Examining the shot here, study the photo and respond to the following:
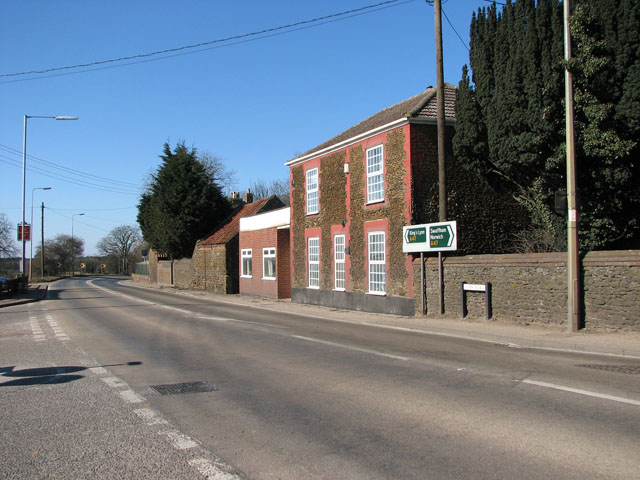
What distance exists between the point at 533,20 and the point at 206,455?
14453mm

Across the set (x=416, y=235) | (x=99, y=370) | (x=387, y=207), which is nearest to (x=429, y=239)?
(x=416, y=235)

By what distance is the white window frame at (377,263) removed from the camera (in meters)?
20.1

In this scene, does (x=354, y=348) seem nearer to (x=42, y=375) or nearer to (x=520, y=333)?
(x=520, y=333)

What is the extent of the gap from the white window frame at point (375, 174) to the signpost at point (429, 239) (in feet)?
8.75

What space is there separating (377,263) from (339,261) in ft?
9.66

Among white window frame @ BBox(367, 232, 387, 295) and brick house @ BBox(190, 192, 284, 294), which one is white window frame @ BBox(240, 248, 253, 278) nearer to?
brick house @ BBox(190, 192, 284, 294)

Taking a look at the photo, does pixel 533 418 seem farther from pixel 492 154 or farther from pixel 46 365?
pixel 492 154

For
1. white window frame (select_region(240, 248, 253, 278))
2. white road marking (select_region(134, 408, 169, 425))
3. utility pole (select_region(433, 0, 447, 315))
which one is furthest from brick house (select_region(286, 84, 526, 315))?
white road marking (select_region(134, 408, 169, 425))

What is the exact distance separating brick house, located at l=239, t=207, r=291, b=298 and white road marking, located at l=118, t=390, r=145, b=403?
→ 2066 centimetres

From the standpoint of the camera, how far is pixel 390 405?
6.39 metres

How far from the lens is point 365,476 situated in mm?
4277

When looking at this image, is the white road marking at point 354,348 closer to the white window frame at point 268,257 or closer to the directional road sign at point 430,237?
the directional road sign at point 430,237

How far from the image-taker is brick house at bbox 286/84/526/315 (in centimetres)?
1906

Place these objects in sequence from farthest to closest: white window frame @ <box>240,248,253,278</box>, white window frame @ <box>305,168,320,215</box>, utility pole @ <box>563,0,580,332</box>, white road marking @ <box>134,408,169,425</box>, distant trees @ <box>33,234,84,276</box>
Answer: distant trees @ <box>33,234,84,276</box> → white window frame @ <box>240,248,253,278</box> → white window frame @ <box>305,168,320,215</box> → utility pole @ <box>563,0,580,332</box> → white road marking @ <box>134,408,169,425</box>
